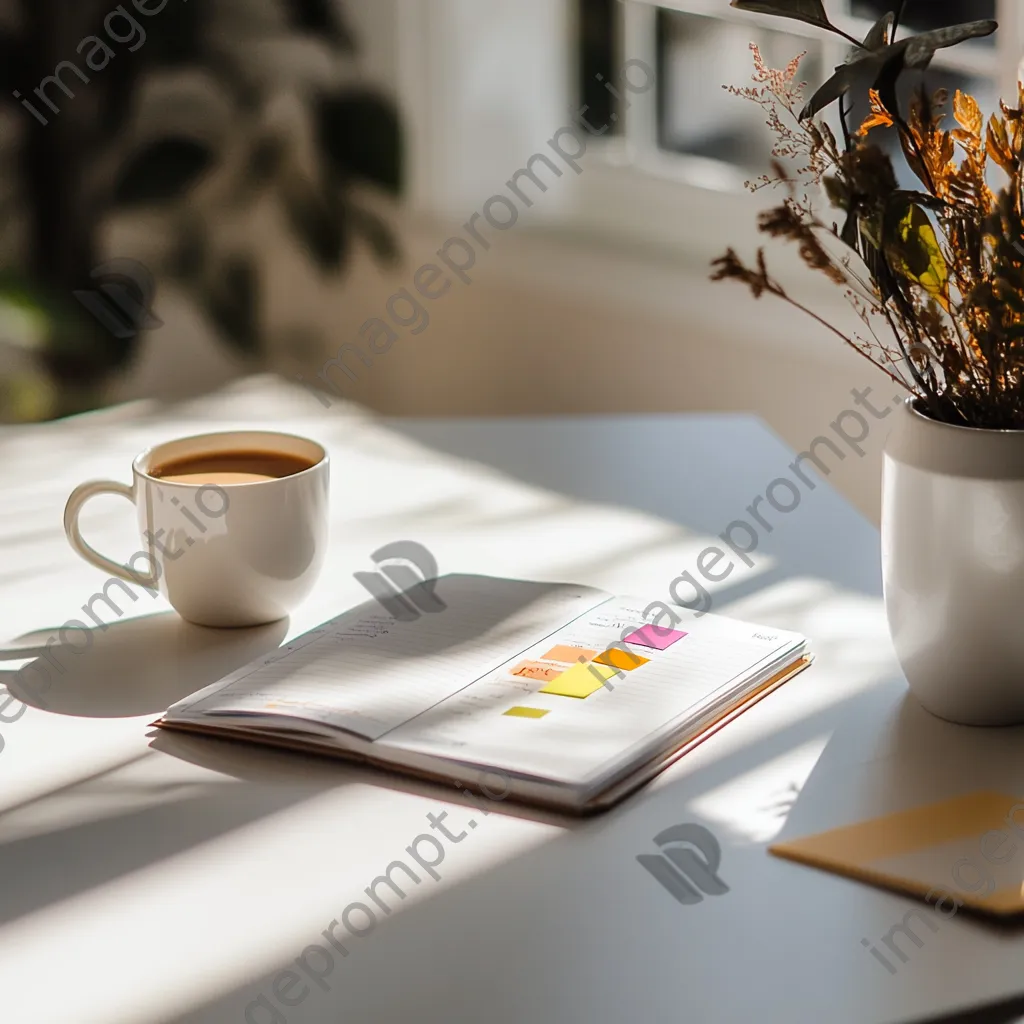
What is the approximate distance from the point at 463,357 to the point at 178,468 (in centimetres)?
167

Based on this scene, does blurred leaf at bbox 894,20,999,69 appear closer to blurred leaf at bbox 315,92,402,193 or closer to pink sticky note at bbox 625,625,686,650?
pink sticky note at bbox 625,625,686,650

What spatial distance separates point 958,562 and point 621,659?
0.70 feet

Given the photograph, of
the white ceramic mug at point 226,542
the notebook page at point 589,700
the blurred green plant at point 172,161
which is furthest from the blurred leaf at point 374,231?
the notebook page at point 589,700

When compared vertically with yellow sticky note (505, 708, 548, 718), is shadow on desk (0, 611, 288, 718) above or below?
below

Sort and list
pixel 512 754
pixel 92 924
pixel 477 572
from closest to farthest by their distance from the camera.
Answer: pixel 92 924 → pixel 512 754 → pixel 477 572

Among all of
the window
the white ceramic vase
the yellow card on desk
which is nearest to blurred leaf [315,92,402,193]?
the window

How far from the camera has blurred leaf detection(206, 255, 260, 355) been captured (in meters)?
2.67

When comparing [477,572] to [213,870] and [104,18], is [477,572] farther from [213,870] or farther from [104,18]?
[104,18]

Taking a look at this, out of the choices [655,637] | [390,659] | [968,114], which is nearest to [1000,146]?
[968,114]

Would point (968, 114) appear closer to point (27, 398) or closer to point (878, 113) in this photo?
point (878, 113)

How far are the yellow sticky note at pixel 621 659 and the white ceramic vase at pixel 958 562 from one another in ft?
0.52

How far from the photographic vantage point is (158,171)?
2496 mm

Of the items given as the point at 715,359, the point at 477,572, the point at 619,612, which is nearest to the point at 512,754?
the point at 619,612

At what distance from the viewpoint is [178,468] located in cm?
105
